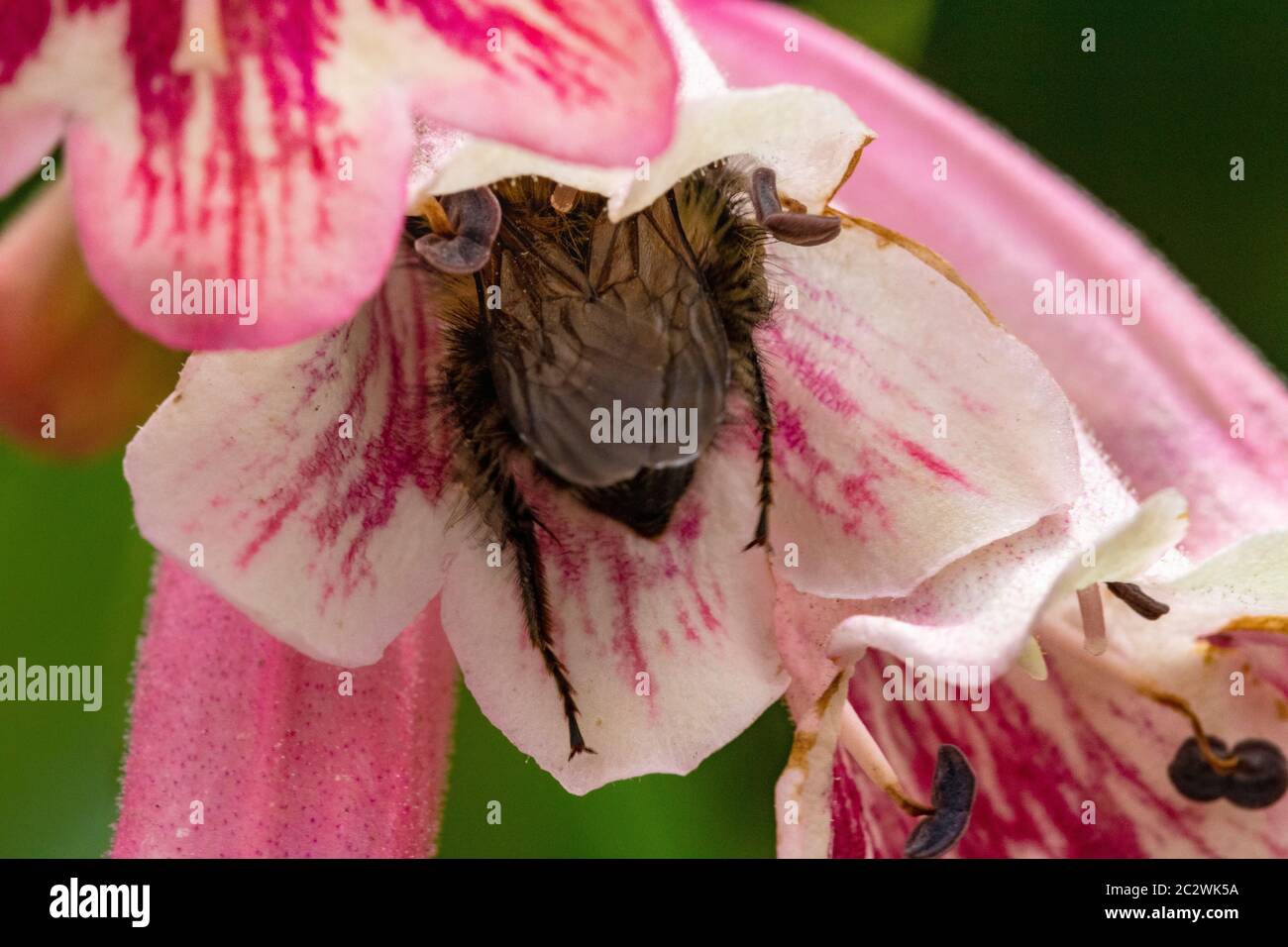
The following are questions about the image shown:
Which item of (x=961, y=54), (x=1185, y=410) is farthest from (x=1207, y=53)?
(x=1185, y=410)

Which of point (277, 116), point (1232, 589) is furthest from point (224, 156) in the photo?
point (1232, 589)

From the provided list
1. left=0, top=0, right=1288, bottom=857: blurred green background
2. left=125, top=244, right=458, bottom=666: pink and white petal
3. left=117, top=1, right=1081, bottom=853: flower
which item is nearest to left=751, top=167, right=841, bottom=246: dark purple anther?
left=117, top=1, right=1081, bottom=853: flower

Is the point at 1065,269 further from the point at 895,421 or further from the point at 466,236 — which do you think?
the point at 466,236

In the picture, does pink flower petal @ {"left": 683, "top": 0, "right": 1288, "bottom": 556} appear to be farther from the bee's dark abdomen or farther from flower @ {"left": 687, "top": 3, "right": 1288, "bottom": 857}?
the bee's dark abdomen

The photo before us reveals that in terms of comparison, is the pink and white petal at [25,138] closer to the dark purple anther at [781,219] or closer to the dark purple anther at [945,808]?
the dark purple anther at [781,219]

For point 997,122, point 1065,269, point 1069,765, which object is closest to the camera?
point 1069,765

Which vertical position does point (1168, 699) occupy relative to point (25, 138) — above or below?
below

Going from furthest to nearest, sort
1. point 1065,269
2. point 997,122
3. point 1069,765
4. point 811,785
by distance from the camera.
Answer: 1. point 997,122
2. point 1065,269
3. point 1069,765
4. point 811,785
